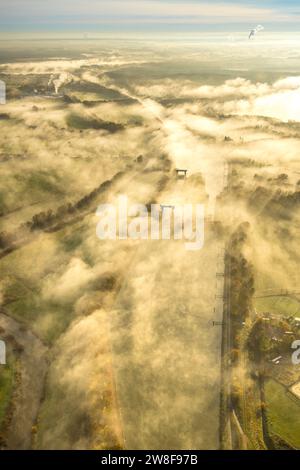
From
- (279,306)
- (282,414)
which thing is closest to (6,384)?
(282,414)

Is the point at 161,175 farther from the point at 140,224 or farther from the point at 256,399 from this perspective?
the point at 256,399

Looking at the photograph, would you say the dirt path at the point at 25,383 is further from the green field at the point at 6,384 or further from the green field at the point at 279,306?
the green field at the point at 279,306

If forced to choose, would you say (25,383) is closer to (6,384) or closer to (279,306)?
(6,384)

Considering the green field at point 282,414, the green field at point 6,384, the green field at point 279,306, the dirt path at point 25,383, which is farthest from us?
the green field at point 279,306

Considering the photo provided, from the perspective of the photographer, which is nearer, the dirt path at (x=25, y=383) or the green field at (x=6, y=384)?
the dirt path at (x=25, y=383)

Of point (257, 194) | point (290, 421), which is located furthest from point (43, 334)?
point (257, 194)

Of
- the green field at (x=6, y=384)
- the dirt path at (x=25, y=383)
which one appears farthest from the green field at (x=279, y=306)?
the green field at (x=6, y=384)

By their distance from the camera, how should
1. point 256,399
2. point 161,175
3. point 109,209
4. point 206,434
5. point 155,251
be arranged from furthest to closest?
1. point 161,175
2. point 109,209
3. point 155,251
4. point 256,399
5. point 206,434

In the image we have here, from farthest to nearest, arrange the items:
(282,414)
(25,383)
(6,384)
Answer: (25,383), (6,384), (282,414)

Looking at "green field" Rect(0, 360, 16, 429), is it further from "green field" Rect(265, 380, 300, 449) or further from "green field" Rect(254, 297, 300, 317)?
→ "green field" Rect(254, 297, 300, 317)
